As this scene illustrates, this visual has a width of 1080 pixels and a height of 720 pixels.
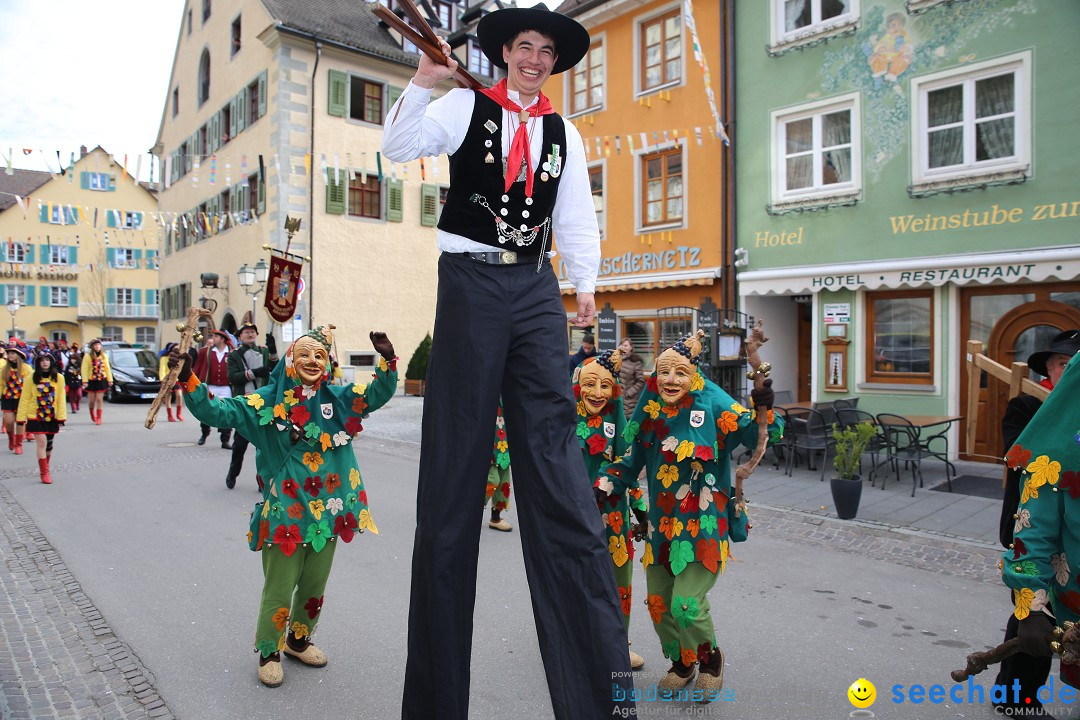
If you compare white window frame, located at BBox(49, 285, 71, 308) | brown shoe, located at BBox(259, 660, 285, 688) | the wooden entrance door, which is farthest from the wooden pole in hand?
white window frame, located at BBox(49, 285, 71, 308)

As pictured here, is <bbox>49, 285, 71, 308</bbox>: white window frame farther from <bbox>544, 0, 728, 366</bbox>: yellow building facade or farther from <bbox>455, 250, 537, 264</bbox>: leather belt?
<bbox>455, 250, 537, 264</bbox>: leather belt

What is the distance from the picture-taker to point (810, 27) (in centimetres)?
1238

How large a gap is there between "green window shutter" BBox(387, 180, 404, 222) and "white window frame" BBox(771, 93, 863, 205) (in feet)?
46.0

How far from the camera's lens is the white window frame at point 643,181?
46.5 feet

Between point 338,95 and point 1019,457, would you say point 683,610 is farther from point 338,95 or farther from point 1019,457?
point 338,95

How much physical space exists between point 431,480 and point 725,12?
13429mm

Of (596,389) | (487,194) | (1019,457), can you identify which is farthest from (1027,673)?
(487,194)

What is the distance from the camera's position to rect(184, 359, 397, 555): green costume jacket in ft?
12.6

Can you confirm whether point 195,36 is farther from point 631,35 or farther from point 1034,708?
point 1034,708

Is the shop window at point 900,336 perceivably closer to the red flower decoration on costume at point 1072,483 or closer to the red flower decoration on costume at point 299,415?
the red flower decoration on costume at point 1072,483

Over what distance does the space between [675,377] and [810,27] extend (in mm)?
10912

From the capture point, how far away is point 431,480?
7.69 feet

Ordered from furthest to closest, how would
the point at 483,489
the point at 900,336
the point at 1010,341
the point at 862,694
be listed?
1. the point at 900,336
2. the point at 1010,341
3. the point at 862,694
4. the point at 483,489

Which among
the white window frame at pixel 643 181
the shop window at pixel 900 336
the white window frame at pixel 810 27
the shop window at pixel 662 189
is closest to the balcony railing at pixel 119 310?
the white window frame at pixel 643 181
